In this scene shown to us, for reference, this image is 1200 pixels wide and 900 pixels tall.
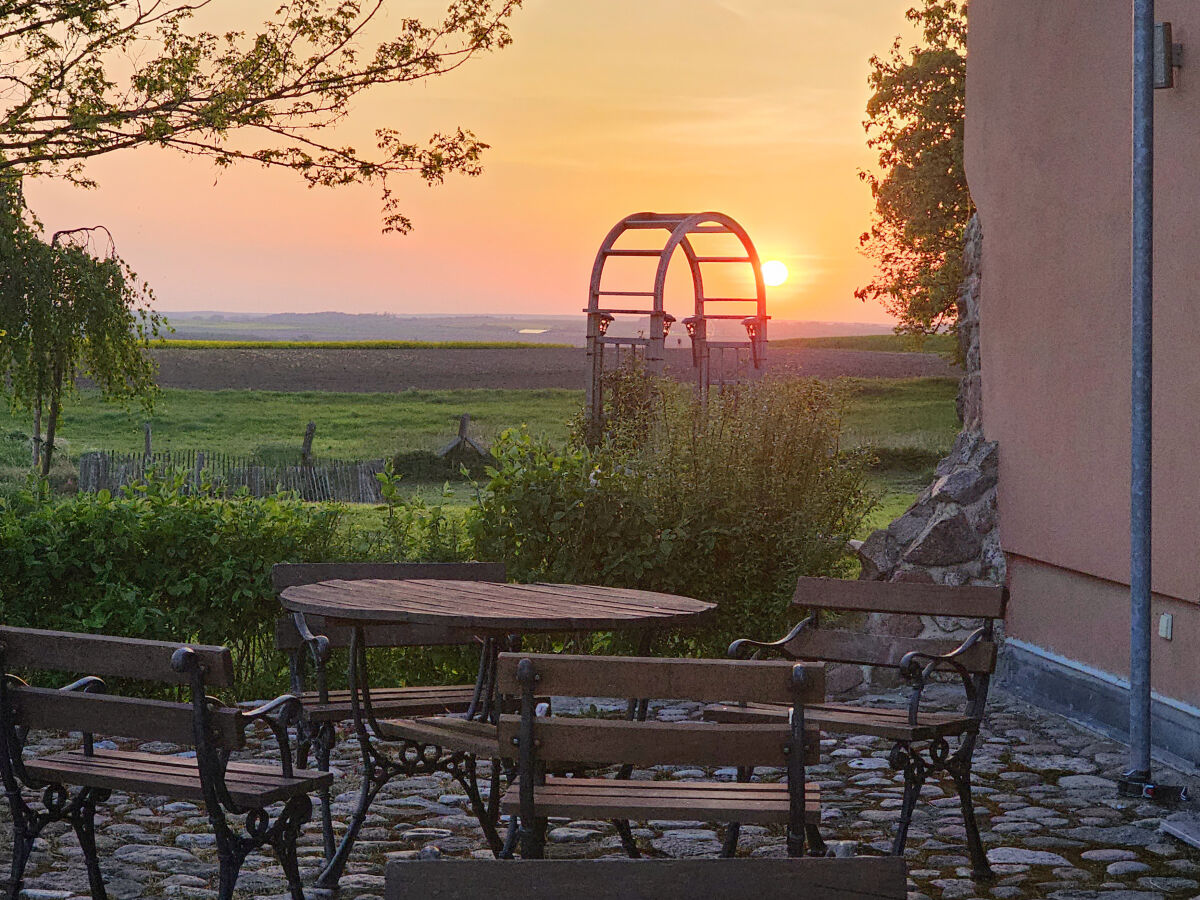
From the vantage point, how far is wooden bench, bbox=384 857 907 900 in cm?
173

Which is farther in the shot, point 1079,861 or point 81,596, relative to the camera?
point 81,596

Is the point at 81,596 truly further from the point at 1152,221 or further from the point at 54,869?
the point at 1152,221

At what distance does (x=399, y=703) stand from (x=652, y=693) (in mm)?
1627

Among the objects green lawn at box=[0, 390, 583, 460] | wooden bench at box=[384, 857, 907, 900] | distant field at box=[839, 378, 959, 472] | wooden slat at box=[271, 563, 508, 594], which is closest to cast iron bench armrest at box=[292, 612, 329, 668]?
wooden slat at box=[271, 563, 508, 594]

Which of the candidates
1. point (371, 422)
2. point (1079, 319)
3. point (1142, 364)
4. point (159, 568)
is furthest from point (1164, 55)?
A: point (371, 422)

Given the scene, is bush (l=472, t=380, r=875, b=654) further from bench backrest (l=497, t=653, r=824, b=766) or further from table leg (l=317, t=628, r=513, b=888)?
bench backrest (l=497, t=653, r=824, b=766)

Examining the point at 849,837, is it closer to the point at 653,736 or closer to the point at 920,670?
the point at 920,670

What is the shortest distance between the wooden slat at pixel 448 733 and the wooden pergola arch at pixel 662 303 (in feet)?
32.8

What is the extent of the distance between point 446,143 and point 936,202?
A: 13314 mm

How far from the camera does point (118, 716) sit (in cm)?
343

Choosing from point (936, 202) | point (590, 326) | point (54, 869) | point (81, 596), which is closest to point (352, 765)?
point (54, 869)

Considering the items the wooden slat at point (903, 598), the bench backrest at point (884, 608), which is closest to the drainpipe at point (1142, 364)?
the bench backrest at point (884, 608)

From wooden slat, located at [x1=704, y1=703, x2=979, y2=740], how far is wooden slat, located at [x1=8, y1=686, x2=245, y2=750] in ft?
5.40

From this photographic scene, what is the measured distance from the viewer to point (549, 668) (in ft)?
10.2
